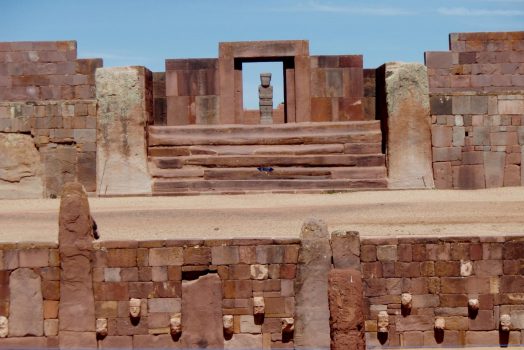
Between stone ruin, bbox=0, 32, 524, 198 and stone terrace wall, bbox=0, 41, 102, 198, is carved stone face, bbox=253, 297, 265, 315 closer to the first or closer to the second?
stone ruin, bbox=0, 32, 524, 198

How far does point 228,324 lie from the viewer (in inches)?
384

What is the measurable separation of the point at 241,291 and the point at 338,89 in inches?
325

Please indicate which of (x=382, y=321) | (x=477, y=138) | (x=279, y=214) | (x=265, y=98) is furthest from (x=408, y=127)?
(x=265, y=98)

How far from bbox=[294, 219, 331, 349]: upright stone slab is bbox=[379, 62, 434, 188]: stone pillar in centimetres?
559

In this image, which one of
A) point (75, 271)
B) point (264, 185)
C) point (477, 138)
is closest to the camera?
point (75, 271)

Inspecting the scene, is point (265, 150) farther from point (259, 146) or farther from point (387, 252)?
point (387, 252)

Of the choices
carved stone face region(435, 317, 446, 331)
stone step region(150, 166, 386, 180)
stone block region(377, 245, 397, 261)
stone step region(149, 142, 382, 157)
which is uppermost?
stone step region(149, 142, 382, 157)

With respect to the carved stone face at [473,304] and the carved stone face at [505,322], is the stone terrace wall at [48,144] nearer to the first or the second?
the carved stone face at [473,304]

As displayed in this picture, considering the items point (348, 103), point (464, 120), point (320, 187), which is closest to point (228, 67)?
point (348, 103)

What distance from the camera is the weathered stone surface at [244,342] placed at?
9773 mm

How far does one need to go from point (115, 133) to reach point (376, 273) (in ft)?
23.9

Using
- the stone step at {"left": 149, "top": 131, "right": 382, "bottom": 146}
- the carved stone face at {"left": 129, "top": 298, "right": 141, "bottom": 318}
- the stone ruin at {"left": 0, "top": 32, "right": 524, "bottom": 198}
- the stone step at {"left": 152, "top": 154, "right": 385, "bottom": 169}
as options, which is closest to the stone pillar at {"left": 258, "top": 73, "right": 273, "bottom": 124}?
the stone ruin at {"left": 0, "top": 32, "right": 524, "bottom": 198}

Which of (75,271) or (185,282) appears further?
(185,282)

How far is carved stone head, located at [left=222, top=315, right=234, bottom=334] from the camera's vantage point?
9.73m
